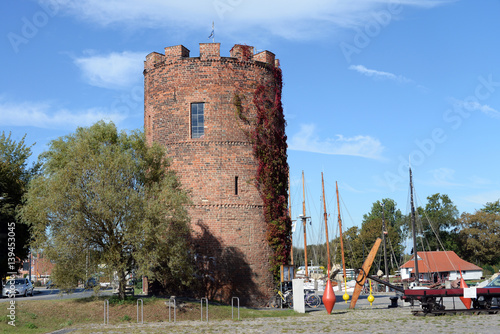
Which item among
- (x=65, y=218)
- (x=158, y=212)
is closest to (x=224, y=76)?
(x=158, y=212)

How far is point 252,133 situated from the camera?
29.3 m

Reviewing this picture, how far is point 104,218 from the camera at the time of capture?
71.3 feet

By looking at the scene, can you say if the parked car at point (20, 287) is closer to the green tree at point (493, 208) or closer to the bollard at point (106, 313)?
the bollard at point (106, 313)

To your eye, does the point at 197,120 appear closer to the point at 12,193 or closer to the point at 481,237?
the point at 12,193

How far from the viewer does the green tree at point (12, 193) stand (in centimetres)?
3306

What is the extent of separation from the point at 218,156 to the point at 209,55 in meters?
5.94

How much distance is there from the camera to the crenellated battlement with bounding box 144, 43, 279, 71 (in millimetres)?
29438

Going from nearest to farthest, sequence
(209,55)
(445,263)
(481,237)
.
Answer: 1. (209,55)
2. (445,263)
3. (481,237)

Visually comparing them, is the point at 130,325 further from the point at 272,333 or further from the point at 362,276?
the point at 362,276

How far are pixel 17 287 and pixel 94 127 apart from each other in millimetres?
19192

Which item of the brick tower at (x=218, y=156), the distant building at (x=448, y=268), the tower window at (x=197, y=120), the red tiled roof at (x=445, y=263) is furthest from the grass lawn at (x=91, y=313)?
the distant building at (x=448, y=268)

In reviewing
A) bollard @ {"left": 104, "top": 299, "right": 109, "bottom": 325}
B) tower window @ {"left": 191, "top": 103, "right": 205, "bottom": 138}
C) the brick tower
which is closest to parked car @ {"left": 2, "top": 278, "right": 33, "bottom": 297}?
the brick tower

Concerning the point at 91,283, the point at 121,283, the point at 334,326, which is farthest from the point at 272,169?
the point at 334,326

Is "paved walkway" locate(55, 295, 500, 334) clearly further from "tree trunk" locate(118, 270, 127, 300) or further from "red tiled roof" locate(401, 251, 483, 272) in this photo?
"red tiled roof" locate(401, 251, 483, 272)
